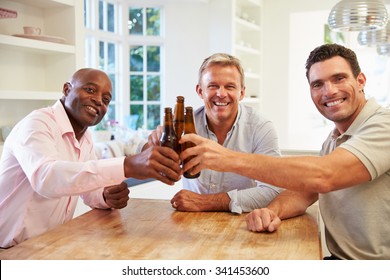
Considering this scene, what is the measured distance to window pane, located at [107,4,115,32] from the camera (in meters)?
5.59

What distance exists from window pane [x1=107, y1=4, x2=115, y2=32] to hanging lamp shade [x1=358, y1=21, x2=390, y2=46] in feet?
9.51

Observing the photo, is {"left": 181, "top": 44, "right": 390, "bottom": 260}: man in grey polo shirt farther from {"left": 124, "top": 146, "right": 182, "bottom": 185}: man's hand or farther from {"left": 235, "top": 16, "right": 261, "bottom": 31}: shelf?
{"left": 235, "top": 16, "right": 261, "bottom": 31}: shelf

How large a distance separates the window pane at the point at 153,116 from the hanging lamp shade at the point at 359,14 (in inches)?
133

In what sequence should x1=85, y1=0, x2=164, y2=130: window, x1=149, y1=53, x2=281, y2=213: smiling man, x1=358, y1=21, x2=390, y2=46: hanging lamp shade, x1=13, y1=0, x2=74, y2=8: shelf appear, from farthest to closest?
x1=85, y1=0, x2=164, y2=130: window, x1=358, y1=21, x2=390, y2=46: hanging lamp shade, x1=13, y1=0, x2=74, y2=8: shelf, x1=149, y1=53, x2=281, y2=213: smiling man

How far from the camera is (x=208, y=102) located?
7.27ft

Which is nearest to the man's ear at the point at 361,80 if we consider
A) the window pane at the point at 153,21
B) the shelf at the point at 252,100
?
the window pane at the point at 153,21

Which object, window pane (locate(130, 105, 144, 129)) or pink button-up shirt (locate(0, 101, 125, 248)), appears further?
window pane (locate(130, 105, 144, 129))

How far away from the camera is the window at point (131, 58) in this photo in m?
5.52

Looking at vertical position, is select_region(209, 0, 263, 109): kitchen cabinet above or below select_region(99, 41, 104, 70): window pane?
above

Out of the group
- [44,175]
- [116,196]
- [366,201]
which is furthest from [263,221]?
[44,175]

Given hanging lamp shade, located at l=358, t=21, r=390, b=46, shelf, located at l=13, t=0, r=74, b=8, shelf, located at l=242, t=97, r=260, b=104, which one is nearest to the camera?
shelf, located at l=13, t=0, r=74, b=8

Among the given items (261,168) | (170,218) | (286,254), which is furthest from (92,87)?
(286,254)

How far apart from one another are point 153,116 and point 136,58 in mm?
759

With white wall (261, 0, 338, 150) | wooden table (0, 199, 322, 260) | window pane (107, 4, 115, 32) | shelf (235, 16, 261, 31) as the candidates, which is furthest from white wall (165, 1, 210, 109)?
wooden table (0, 199, 322, 260)
